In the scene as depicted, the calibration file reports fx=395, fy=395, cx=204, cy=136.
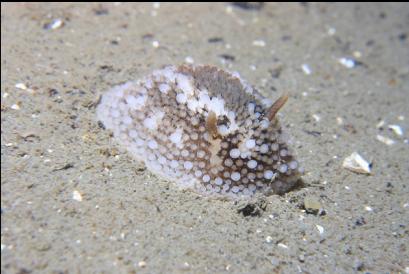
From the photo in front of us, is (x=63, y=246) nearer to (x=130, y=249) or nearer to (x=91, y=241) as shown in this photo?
(x=91, y=241)

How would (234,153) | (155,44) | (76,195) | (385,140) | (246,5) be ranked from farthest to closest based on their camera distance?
(246,5)
(155,44)
(385,140)
(234,153)
(76,195)

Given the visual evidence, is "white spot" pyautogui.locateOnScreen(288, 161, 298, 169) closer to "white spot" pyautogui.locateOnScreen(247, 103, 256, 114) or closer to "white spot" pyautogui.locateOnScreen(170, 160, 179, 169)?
"white spot" pyautogui.locateOnScreen(247, 103, 256, 114)

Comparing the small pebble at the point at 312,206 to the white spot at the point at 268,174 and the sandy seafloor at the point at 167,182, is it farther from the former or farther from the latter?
the white spot at the point at 268,174

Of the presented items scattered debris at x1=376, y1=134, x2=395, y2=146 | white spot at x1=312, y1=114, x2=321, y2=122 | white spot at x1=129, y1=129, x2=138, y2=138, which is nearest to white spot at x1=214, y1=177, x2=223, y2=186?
white spot at x1=129, y1=129, x2=138, y2=138

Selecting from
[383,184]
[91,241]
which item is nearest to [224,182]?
[91,241]

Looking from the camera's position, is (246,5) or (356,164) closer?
(356,164)

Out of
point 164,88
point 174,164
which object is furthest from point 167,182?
point 164,88

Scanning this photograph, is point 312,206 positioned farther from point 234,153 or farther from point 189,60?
point 189,60
